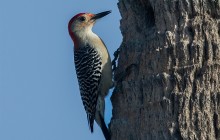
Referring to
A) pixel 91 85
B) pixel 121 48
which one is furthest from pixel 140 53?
pixel 91 85

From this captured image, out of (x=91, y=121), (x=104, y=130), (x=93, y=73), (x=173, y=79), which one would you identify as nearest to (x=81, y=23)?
(x=93, y=73)

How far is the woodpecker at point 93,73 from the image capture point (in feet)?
26.0

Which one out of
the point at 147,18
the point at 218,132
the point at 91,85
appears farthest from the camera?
the point at 91,85

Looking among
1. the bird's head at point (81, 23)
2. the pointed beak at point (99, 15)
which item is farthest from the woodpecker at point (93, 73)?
the pointed beak at point (99, 15)

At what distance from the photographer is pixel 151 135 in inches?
241

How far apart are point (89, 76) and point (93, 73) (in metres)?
0.07

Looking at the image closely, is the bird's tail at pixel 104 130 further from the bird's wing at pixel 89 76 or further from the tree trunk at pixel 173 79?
the tree trunk at pixel 173 79

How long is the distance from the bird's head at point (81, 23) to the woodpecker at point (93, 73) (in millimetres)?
190

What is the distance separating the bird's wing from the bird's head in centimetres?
54

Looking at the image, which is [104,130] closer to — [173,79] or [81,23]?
[173,79]

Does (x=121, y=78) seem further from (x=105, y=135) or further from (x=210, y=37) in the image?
(x=210, y=37)

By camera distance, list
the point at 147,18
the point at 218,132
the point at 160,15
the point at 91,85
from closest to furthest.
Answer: the point at 218,132 < the point at 160,15 < the point at 147,18 < the point at 91,85

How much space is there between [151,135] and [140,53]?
3.28 feet

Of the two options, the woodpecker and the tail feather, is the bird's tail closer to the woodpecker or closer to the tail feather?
the woodpecker
